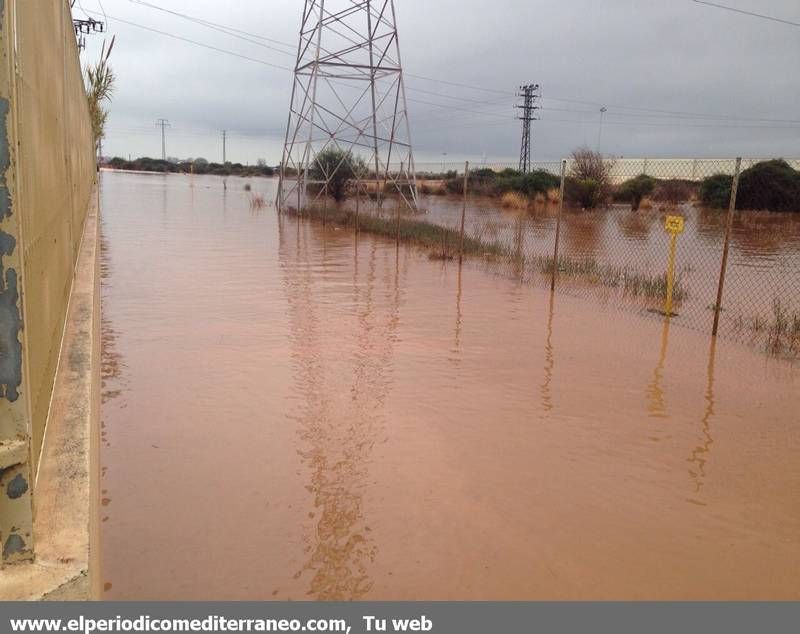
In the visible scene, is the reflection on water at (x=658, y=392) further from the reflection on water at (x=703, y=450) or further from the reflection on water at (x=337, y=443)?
the reflection on water at (x=337, y=443)

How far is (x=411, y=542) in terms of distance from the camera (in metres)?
3.83

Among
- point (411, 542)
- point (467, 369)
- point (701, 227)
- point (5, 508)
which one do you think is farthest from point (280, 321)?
point (701, 227)

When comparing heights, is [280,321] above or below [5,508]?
below

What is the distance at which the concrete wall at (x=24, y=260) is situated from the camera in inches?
71.1

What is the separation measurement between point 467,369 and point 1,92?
5.81 metres

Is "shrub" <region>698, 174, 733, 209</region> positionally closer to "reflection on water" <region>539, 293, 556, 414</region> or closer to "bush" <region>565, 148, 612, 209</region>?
"bush" <region>565, 148, 612, 209</region>

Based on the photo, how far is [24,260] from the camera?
7.01ft

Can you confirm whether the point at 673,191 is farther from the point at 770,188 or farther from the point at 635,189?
the point at 770,188

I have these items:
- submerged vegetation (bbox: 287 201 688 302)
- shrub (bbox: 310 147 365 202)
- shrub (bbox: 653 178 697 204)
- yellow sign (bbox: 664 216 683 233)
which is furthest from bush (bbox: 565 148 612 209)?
yellow sign (bbox: 664 216 683 233)

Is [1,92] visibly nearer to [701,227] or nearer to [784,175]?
[701,227]

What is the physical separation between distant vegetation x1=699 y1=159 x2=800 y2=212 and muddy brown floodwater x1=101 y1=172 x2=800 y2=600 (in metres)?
29.7

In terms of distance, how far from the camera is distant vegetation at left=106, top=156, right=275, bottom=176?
137m
